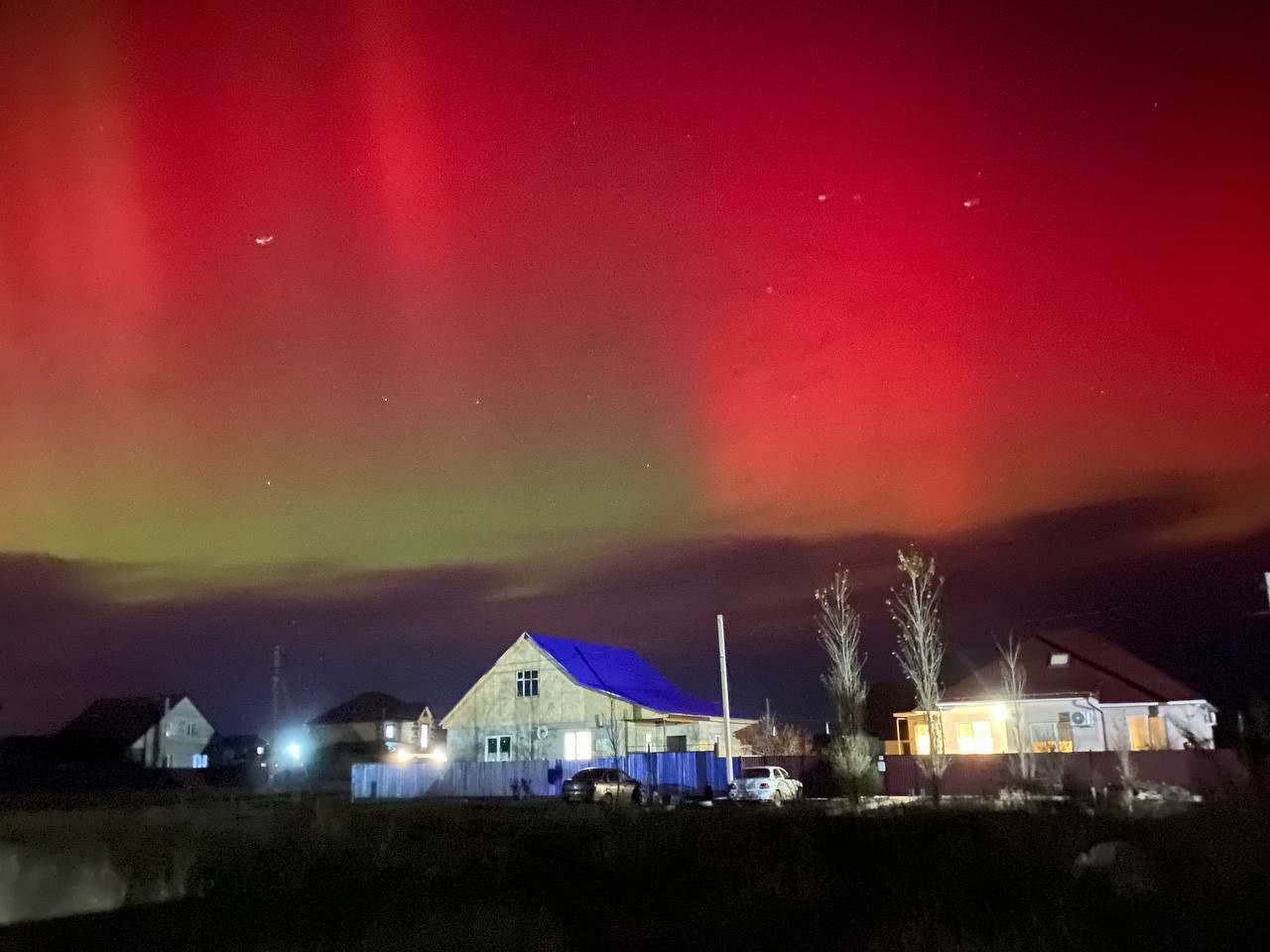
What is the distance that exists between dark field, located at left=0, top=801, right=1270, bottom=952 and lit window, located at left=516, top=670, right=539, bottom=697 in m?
34.2

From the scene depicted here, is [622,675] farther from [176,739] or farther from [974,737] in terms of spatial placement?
[176,739]

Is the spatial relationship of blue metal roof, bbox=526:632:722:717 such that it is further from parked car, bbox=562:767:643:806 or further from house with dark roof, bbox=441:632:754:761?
parked car, bbox=562:767:643:806

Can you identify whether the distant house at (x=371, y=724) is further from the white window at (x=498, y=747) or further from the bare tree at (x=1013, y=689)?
the bare tree at (x=1013, y=689)

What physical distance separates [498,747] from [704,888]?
4295 cm

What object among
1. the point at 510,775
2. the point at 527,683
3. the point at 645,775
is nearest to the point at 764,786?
the point at 645,775

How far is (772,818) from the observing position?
22375 millimetres

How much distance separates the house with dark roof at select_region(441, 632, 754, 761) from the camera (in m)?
54.5

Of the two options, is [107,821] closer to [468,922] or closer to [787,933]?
[468,922]

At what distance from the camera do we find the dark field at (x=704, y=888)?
36.8 feet

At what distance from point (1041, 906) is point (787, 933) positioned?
101 inches

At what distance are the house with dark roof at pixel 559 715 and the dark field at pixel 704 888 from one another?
32574 millimetres

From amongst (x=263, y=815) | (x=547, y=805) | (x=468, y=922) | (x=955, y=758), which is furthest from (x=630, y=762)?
(x=468, y=922)

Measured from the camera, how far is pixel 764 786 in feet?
125

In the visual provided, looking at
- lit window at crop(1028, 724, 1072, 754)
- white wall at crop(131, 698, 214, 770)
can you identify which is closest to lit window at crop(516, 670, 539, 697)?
lit window at crop(1028, 724, 1072, 754)
